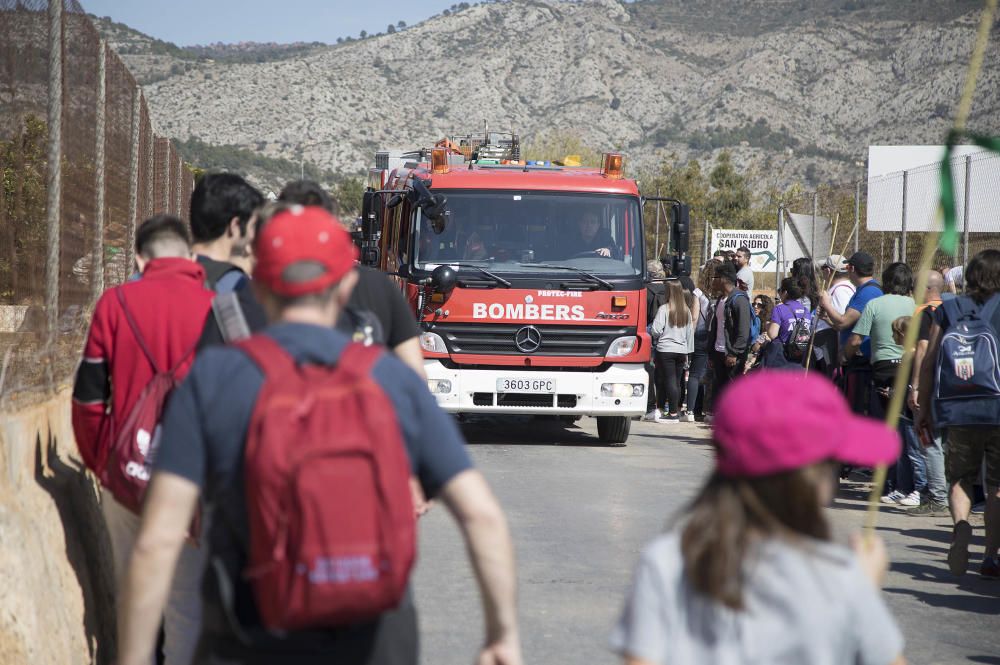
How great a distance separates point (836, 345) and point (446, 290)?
3.74 m

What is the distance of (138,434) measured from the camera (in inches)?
169

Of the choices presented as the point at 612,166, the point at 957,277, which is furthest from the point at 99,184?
the point at 957,277

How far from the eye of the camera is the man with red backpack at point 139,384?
4.29 metres

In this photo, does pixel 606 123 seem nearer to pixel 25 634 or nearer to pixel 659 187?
pixel 659 187

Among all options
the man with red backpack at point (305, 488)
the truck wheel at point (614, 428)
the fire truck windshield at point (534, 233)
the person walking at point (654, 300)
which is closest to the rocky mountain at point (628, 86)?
the person walking at point (654, 300)

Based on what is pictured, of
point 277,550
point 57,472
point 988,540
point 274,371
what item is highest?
point 274,371

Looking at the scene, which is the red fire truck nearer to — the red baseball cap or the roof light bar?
the roof light bar

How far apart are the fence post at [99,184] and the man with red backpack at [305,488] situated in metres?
5.75

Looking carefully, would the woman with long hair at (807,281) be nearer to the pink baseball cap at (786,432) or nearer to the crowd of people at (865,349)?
the crowd of people at (865,349)

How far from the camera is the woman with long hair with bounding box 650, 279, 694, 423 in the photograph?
16.6 m

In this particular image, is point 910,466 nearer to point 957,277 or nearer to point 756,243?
point 957,277

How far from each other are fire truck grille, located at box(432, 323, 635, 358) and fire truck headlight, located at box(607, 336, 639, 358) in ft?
0.15

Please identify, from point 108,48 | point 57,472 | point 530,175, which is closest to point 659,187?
point 530,175

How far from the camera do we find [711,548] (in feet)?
8.00
